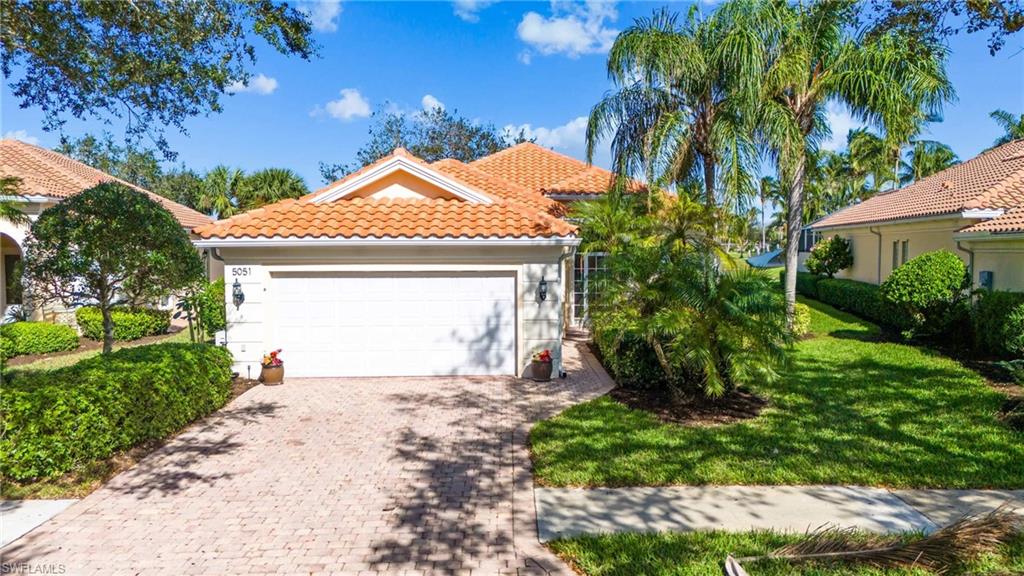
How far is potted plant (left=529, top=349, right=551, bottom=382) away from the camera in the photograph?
36.7ft

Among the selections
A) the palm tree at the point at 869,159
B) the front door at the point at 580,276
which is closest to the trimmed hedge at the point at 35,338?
the front door at the point at 580,276

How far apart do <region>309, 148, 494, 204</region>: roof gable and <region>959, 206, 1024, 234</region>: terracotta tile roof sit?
1130 cm

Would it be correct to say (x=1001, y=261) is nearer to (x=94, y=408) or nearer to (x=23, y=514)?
(x=94, y=408)

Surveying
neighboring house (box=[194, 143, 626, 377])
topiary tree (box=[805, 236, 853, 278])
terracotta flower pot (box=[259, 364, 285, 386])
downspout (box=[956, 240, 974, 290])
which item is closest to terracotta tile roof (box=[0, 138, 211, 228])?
neighboring house (box=[194, 143, 626, 377])

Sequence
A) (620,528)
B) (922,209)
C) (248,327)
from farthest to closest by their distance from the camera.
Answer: (922,209) → (248,327) → (620,528)

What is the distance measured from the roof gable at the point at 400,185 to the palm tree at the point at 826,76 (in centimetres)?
713

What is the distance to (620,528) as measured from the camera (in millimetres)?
5207

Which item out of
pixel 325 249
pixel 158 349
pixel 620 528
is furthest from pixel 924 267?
pixel 158 349

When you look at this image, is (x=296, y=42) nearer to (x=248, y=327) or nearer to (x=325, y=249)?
(x=325, y=249)

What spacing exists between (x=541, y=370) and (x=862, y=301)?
14.1 metres

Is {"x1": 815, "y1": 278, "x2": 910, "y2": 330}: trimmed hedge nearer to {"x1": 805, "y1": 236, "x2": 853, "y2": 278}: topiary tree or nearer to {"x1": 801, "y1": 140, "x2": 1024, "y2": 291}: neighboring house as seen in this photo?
{"x1": 805, "y1": 236, "x2": 853, "y2": 278}: topiary tree

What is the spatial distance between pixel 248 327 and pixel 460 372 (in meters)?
4.25

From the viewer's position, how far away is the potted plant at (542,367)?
11.2 metres

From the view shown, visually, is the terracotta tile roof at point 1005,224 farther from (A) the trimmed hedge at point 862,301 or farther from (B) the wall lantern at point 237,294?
(B) the wall lantern at point 237,294
